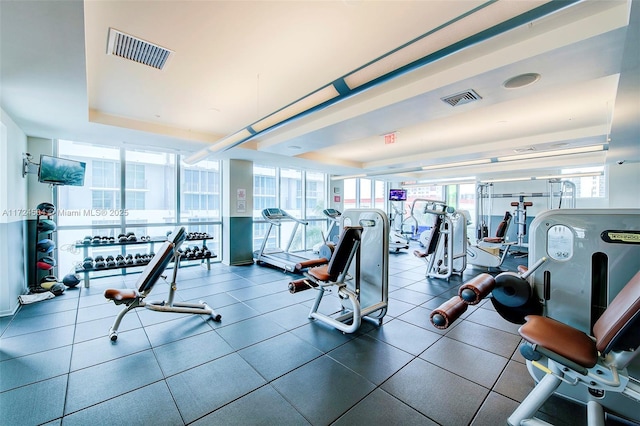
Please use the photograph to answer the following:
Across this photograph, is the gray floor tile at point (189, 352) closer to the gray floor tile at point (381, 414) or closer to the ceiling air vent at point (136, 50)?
the gray floor tile at point (381, 414)

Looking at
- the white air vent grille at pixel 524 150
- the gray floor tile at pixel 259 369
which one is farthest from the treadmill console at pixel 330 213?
the white air vent grille at pixel 524 150

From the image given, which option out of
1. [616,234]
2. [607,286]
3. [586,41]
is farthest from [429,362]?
[586,41]

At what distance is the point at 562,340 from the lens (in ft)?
4.67

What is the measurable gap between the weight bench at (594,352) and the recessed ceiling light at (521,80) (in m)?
1.87

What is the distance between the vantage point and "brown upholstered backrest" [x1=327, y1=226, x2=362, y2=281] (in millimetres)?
2818

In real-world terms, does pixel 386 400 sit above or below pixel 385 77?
below

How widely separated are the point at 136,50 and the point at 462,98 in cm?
316

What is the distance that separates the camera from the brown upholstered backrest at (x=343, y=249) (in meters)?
2.82

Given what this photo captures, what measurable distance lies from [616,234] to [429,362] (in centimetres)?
164

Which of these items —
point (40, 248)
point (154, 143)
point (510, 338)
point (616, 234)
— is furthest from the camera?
point (154, 143)

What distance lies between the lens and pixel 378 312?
10.4ft

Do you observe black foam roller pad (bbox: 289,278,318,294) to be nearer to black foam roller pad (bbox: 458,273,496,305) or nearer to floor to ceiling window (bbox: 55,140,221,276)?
black foam roller pad (bbox: 458,273,496,305)

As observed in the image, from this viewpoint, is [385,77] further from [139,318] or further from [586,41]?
[139,318]

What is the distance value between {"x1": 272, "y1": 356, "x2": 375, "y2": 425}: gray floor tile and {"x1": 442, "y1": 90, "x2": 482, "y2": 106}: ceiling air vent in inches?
111
